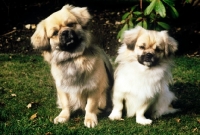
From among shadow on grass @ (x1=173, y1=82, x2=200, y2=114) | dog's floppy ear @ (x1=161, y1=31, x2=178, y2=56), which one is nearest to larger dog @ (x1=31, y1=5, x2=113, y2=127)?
dog's floppy ear @ (x1=161, y1=31, x2=178, y2=56)

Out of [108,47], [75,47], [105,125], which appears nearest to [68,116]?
[105,125]

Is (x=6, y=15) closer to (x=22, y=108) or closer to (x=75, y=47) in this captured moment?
(x=22, y=108)

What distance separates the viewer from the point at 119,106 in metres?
3.80

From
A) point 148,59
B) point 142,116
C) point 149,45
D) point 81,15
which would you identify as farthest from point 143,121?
point 81,15

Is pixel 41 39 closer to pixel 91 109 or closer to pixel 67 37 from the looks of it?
pixel 67 37

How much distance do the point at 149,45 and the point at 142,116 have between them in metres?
0.80

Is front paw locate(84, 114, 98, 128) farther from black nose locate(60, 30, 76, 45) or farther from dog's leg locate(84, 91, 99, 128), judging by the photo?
black nose locate(60, 30, 76, 45)

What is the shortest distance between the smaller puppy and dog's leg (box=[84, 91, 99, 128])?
0.21m

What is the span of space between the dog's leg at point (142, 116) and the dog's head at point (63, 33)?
0.89m

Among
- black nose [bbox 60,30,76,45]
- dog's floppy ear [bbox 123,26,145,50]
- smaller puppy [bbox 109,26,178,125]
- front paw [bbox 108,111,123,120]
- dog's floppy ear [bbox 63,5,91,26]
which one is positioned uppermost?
dog's floppy ear [bbox 63,5,91,26]

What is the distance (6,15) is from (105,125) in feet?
14.8

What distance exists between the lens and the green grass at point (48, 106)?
3.59 metres

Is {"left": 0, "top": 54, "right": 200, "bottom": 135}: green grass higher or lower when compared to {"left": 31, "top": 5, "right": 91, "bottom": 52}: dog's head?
lower

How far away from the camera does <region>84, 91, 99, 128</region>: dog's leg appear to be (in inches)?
145
